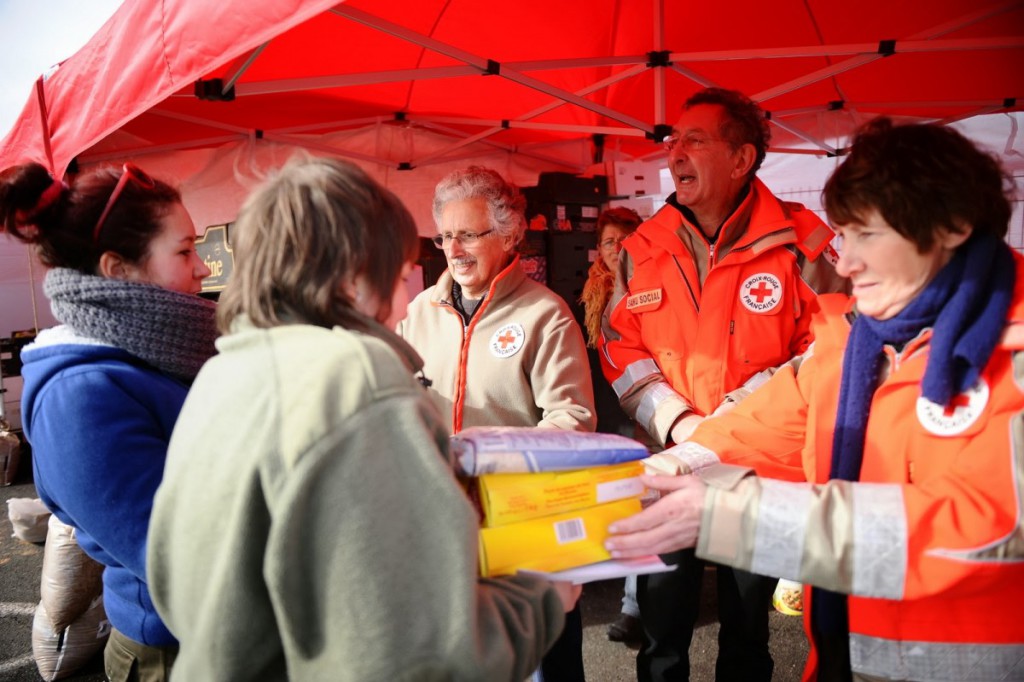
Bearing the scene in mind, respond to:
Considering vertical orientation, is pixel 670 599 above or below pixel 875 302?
below

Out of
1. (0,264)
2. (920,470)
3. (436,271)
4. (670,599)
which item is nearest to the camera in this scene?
(920,470)

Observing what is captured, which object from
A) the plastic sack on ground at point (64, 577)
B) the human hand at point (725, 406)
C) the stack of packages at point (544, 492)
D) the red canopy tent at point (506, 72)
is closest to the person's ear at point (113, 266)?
the red canopy tent at point (506, 72)

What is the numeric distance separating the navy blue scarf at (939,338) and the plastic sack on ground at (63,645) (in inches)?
134

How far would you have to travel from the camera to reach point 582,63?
3.88m

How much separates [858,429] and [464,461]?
941 mm

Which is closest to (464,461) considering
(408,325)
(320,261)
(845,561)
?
(320,261)

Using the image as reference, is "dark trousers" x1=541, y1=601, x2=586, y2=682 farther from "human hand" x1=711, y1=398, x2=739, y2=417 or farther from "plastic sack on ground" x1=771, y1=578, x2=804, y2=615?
"plastic sack on ground" x1=771, y1=578, x2=804, y2=615

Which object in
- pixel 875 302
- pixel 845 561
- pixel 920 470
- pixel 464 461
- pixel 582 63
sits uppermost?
pixel 582 63

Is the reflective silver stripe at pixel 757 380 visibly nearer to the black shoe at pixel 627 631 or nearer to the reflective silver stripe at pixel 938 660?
the reflective silver stripe at pixel 938 660

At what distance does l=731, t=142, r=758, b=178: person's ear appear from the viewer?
8.39 feet

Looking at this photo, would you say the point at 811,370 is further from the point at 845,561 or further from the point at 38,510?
the point at 38,510

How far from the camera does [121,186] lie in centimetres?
166

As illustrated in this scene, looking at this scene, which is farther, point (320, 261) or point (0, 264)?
point (0, 264)

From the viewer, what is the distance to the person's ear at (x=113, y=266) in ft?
5.43
